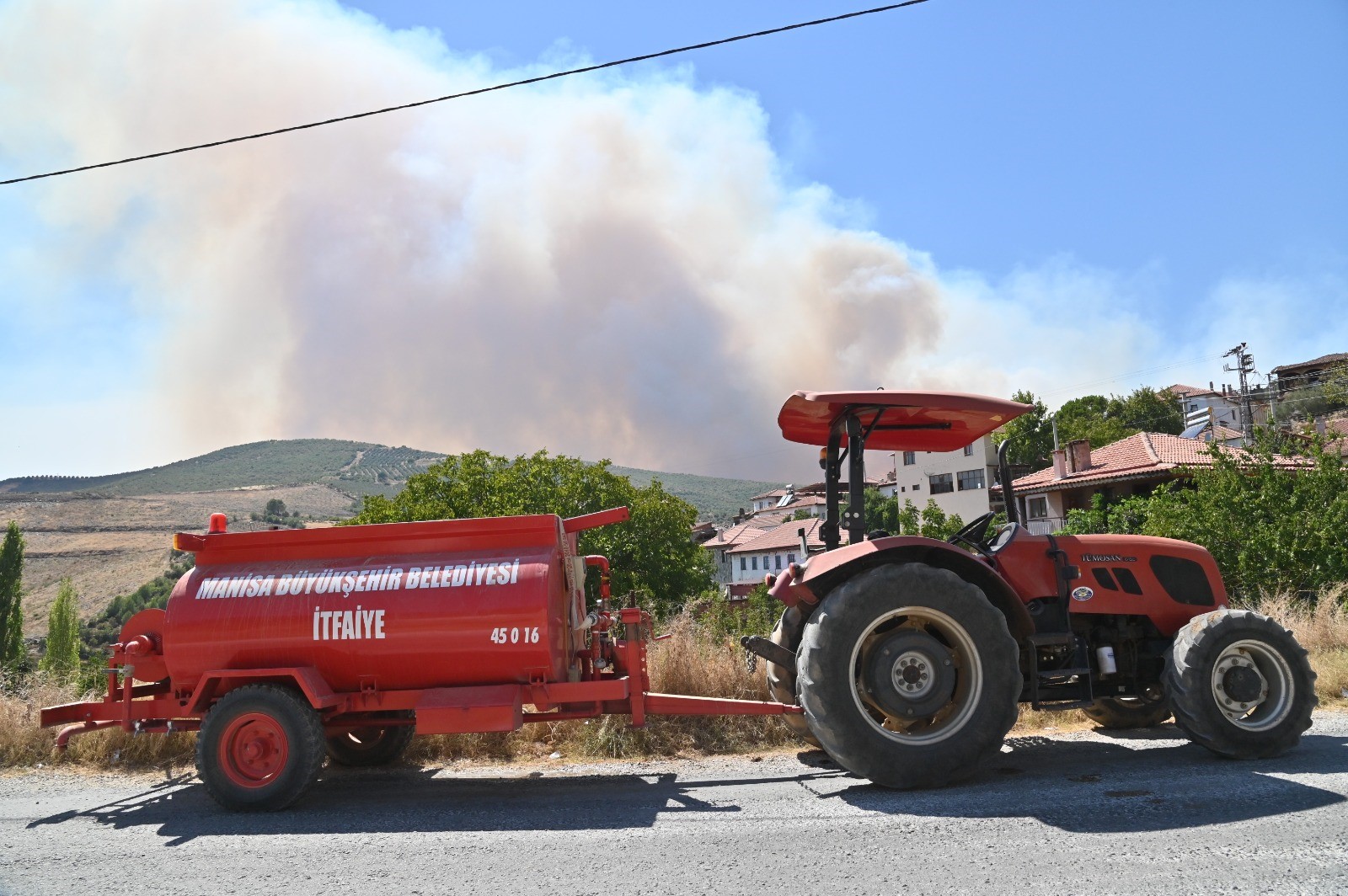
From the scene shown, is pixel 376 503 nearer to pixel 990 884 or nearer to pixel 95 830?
pixel 95 830

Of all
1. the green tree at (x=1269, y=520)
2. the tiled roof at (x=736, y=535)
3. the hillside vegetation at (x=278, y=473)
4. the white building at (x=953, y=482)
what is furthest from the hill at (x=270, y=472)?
the green tree at (x=1269, y=520)

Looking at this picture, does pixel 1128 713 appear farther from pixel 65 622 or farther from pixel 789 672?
pixel 65 622

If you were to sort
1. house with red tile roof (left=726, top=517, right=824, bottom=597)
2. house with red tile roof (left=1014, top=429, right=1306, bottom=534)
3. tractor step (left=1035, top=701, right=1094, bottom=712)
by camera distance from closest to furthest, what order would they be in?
tractor step (left=1035, top=701, right=1094, bottom=712) < house with red tile roof (left=1014, top=429, right=1306, bottom=534) < house with red tile roof (left=726, top=517, right=824, bottom=597)

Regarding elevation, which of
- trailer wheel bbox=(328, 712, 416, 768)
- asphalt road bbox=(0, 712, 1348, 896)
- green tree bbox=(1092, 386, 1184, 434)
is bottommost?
asphalt road bbox=(0, 712, 1348, 896)

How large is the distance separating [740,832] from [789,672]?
2.08 metres

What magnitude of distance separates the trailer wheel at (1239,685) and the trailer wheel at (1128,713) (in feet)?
3.42

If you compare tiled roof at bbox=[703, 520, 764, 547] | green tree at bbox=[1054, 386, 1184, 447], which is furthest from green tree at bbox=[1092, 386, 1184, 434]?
tiled roof at bbox=[703, 520, 764, 547]

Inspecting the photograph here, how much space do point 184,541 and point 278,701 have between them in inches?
61.1

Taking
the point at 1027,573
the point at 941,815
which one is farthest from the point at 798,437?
the point at 941,815

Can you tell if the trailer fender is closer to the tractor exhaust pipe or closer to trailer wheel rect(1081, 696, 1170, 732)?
the tractor exhaust pipe

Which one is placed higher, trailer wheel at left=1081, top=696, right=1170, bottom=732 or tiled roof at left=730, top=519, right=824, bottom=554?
tiled roof at left=730, top=519, right=824, bottom=554

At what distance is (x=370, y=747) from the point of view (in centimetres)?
787

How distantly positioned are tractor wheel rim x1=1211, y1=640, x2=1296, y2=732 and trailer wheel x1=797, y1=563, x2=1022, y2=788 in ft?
5.66

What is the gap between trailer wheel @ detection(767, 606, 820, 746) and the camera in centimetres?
708
